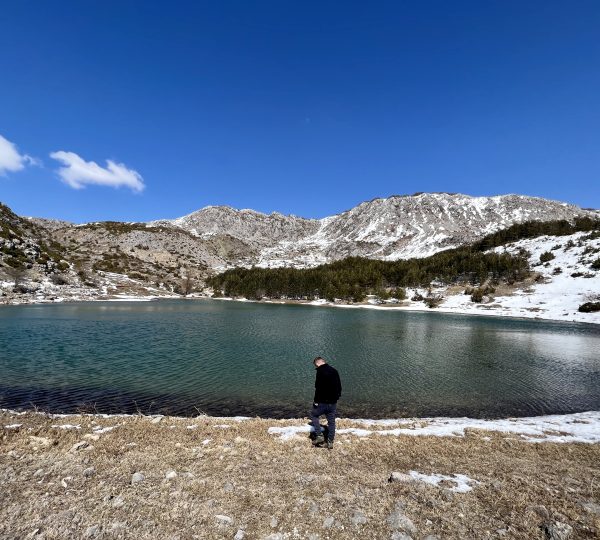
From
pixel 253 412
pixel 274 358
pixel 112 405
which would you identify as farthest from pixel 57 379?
pixel 274 358

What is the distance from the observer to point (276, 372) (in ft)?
109

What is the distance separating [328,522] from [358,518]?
845 millimetres

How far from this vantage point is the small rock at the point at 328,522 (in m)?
8.77

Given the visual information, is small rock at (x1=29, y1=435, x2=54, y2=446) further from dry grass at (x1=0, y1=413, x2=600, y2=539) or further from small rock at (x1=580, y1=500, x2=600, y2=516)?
small rock at (x1=580, y1=500, x2=600, y2=516)

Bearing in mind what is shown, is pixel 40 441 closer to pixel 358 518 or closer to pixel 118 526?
pixel 118 526

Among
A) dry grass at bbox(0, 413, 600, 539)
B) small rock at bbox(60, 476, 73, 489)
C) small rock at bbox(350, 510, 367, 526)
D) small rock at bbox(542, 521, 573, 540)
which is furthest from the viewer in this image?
small rock at bbox(60, 476, 73, 489)

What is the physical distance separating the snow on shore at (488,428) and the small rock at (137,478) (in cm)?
624

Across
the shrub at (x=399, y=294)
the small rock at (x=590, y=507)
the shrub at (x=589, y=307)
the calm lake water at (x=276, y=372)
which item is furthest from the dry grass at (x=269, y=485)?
the shrub at (x=399, y=294)

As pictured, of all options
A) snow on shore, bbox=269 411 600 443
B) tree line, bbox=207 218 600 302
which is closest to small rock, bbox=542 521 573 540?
snow on shore, bbox=269 411 600 443

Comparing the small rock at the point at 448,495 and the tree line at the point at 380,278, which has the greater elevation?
the tree line at the point at 380,278

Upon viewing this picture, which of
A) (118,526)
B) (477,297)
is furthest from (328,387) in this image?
(477,297)

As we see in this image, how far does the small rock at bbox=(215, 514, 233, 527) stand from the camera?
28.7ft

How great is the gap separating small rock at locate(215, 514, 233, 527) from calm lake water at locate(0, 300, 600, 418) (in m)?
13.5

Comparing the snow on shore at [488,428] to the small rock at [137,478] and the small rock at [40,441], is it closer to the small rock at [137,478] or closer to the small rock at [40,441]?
the small rock at [137,478]
